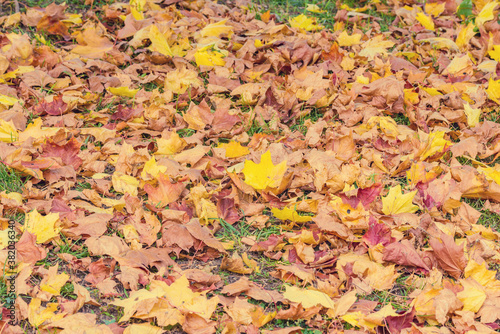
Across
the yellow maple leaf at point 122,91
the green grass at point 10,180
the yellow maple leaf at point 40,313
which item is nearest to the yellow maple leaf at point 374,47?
the yellow maple leaf at point 122,91

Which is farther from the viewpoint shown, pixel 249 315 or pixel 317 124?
pixel 317 124

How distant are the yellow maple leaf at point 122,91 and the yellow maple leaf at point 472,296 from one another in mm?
1982

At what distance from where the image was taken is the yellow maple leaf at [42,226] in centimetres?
A: 192

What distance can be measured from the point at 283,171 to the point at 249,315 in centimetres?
72

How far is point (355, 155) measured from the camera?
247cm

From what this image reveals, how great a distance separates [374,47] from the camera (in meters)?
3.29

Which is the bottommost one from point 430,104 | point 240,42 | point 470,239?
point 470,239

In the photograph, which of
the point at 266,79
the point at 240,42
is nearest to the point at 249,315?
the point at 266,79

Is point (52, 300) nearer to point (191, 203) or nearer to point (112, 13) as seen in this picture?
point (191, 203)

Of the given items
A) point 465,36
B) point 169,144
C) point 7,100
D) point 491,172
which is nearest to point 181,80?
point 169,144

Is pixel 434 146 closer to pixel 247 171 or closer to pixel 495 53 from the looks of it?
pixel 247 171

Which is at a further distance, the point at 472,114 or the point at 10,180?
the point at 472,114

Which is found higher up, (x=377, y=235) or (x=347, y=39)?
(x=347, y=39)

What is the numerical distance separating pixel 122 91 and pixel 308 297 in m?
1.67
